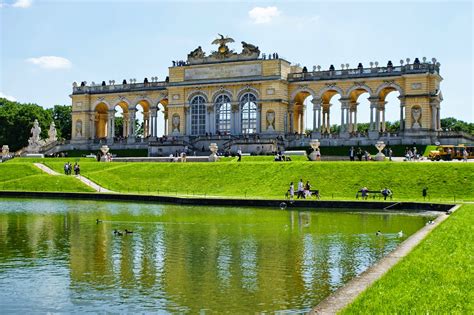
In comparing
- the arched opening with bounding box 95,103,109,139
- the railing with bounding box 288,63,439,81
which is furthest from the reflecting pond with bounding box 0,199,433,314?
the arched opening with bounding box 95,103,109,139

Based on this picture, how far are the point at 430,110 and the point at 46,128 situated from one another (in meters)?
64.3

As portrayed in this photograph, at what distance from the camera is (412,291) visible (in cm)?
Result: 1292

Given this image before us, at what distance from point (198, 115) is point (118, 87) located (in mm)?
13844

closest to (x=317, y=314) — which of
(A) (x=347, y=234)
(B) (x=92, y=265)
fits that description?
(B) (x=92, y=265)

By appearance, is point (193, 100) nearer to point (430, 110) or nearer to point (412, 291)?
point (430, 110)

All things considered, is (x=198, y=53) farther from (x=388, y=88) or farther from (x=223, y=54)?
(x=388, y=88)

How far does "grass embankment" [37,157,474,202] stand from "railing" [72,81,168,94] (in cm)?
2987

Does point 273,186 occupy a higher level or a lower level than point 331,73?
lower

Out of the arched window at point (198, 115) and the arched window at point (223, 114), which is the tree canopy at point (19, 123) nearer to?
the arched window at point (198, 115)

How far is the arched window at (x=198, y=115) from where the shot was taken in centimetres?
8369

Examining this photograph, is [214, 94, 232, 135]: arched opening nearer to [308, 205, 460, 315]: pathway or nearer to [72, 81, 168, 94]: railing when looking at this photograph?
[72, 81, 168, 94]: railing

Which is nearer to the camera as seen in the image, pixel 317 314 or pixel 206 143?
pixel 317 314

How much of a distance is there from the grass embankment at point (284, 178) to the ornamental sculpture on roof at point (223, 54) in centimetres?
2617

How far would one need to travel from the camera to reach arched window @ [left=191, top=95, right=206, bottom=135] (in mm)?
83688
